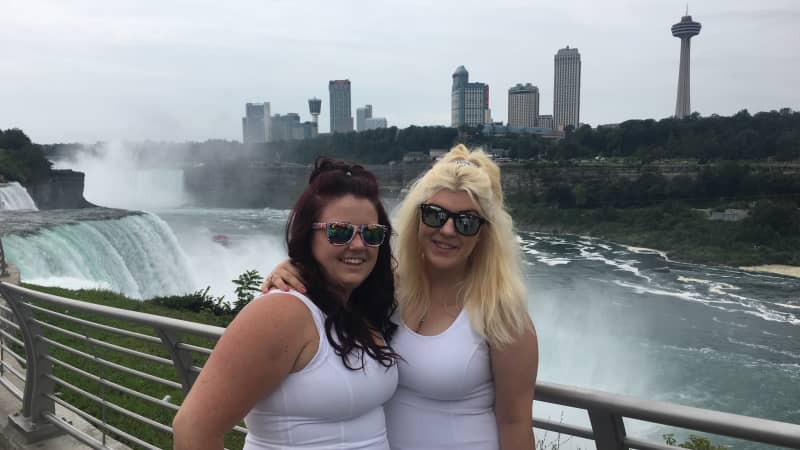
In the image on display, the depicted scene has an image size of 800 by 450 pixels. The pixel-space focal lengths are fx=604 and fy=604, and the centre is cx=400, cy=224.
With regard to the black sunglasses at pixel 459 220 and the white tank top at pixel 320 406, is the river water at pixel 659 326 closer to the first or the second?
the black sunglasses at pixel 459 220

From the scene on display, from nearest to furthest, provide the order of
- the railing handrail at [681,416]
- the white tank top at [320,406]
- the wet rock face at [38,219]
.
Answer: the railing handrail at [681,416]
the white tank top at [320,406]
the wet rock face at [38,219]

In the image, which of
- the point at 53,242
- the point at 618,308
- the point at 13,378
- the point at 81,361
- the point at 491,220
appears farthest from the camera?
the point at 618,308

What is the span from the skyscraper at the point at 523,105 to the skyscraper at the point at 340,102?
141 feet

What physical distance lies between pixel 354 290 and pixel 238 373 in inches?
17.6

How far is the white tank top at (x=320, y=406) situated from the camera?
1.30m

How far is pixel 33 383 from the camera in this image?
2951mm

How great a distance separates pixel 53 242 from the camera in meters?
12.7

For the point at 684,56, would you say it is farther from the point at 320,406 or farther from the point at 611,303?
the point at 320,406

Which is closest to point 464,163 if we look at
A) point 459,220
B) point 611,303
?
point 459,220

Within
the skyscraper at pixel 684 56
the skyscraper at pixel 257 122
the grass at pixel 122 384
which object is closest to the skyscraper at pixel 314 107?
the skyscraper at pixel 257 122

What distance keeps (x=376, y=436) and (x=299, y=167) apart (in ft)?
240

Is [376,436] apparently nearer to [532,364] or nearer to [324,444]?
[324,444]

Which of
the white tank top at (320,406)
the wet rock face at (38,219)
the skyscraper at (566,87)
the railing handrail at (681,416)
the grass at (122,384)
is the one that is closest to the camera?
the railing handrail at (681,416)

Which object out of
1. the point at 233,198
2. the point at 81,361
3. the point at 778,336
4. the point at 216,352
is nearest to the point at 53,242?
the point at 81,361
